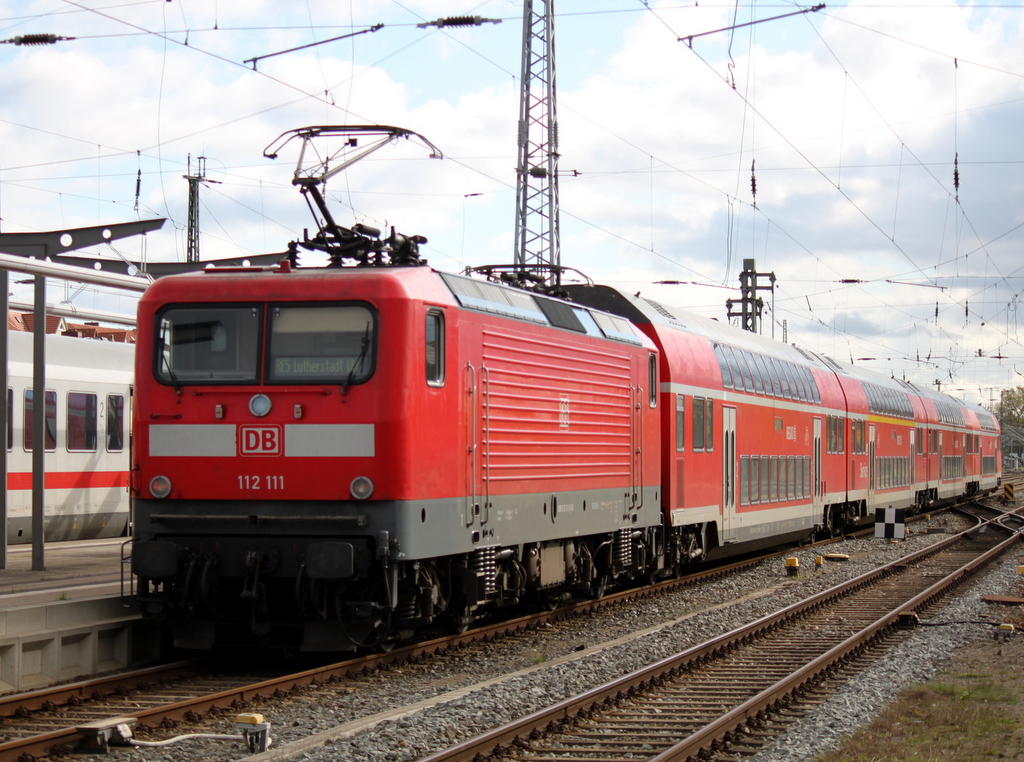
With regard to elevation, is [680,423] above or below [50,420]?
below

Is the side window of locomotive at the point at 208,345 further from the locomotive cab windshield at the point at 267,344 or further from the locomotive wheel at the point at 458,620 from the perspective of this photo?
the locomotive wheel at the point at 458,620

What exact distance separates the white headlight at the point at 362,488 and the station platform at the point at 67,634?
1930 mm

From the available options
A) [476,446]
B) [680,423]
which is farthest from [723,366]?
[476,446]

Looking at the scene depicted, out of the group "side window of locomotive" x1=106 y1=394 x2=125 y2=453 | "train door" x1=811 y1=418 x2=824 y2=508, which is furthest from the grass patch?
"side window of locomotive" x1=106 y1=394 x2=125 y2=453

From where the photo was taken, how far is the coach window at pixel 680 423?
1777 centimetres

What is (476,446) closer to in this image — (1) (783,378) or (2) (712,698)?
(2) (712,698)

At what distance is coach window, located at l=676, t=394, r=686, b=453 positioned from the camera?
17766mm

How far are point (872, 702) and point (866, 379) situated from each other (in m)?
23.6

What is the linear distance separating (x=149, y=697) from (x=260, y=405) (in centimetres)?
256

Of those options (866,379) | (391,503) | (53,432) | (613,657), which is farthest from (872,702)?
(866,379)

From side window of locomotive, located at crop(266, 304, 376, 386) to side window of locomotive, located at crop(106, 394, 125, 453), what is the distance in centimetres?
1280

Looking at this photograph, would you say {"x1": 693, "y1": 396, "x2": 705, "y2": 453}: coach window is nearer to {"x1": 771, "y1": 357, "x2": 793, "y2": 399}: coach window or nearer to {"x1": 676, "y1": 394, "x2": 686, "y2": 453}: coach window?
{"x1": 676, "y1": 394, "x2": 686, "y2": 453}: coach window

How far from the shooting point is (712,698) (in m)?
10.1

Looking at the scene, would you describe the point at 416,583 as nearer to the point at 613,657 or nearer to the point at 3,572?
the point at 613,657
